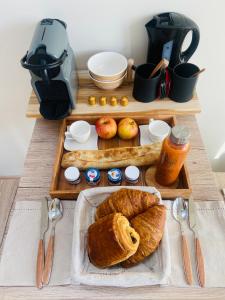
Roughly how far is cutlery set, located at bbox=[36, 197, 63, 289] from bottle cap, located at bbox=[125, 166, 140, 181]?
0.21 meters

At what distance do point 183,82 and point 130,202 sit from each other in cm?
44

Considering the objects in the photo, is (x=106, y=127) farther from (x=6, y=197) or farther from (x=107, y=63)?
(x=6, y=197)

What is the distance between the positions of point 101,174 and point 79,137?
140 mm

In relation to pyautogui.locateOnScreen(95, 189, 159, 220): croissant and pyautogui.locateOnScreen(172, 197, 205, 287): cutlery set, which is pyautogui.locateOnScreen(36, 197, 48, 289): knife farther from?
pyautogui.locateOnScreen(172, 197, 205, 287): cutlery set

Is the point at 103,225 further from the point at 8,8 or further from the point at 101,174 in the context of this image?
the point at 8,8

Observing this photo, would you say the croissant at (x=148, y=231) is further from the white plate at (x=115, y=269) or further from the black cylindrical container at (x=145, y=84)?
the black cylindrical container at (x=145, y=84)

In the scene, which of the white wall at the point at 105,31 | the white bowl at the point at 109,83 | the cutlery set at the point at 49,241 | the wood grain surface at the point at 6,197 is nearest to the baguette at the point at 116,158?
the cutlery set at the point at 49,241

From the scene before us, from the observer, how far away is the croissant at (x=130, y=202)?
0.56 meters

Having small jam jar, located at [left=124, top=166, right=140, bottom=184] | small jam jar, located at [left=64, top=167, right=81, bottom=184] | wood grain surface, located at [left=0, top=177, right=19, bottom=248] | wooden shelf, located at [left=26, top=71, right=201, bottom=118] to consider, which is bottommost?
wood grain surface, located at [left=0, top=177, right=19, bottom=248]

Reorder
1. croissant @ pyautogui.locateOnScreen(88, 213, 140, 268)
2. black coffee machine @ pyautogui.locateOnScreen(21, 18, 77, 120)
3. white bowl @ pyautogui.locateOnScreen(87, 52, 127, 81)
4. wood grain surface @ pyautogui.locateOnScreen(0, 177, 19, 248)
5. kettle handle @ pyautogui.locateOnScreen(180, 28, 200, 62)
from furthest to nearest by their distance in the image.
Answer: wood grain surface @ pyautogui.locateOnScreen(0, 177, 19, 248), white bowl @ pyautogui.locateOnScreen(87, 52, 127, 81), kettle handle @ pyautogui.locateOnScreen(180, 28, 200, 62), black coffee machine @ pyautogui.locateOnScreen(21, 18, 77, 120), croissant @ pyautogui.locateOnScreen(88, 213, 140, 268)

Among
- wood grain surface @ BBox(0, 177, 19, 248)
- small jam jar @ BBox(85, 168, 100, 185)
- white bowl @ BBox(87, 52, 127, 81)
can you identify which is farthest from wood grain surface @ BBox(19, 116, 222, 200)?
wood grain surface @ BBox(0, 177, 19, 248)

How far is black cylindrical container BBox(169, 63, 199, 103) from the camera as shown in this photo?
76cm

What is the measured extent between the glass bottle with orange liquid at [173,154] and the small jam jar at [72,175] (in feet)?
0.75

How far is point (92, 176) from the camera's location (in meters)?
0.67
